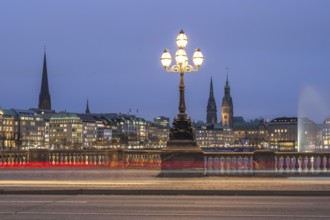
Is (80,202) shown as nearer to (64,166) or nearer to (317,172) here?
(317,172)

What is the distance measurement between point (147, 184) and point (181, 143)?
589cm

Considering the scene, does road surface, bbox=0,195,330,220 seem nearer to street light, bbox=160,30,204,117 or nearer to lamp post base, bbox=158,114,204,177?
lamp post base, bbox=158,114,204,177

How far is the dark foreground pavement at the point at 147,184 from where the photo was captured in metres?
22.0

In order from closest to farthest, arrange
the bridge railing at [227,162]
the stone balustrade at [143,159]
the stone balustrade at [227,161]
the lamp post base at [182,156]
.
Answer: the lamp post base at [182,156] < the stone balustrade at [227,161] < the bridge railing at [227,162] < the stone balustrade at [143,159]

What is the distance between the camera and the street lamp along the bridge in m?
29.5

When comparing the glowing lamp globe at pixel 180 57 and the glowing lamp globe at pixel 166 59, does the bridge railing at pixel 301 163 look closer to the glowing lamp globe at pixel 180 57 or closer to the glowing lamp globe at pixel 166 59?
the glowing lamp globe at pixel 180 57

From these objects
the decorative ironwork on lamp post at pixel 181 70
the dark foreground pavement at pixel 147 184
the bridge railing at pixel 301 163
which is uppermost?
the decorative ironwork on lamp post at pixel 181 70

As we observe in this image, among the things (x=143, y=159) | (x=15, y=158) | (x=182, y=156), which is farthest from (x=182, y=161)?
(x=15, y=158)

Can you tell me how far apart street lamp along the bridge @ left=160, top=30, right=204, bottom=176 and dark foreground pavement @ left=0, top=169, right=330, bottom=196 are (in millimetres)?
953

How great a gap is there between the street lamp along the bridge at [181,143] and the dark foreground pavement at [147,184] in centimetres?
95

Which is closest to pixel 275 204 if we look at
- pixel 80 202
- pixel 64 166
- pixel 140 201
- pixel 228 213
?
pixel 228 213

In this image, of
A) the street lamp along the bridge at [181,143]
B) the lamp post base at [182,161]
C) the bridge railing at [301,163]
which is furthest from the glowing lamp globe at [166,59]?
the bridge railing at [301,163]

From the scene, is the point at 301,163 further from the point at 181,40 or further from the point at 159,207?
the point at 159,207

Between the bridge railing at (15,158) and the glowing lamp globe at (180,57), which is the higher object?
the glowing lamp globe at (180,57)
